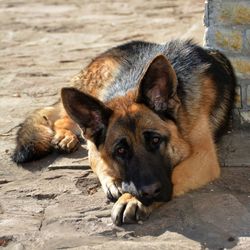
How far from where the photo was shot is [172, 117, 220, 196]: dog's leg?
203 inches

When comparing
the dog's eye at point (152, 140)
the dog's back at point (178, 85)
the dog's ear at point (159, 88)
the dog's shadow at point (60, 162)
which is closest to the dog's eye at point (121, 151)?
the dog's eye at point (152, 140)

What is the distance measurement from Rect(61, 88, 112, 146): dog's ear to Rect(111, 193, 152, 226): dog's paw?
2.01 feet

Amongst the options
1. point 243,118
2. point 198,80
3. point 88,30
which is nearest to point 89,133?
point 198,80

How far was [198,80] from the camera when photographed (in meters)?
5.88

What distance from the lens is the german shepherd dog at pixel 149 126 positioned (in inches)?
191

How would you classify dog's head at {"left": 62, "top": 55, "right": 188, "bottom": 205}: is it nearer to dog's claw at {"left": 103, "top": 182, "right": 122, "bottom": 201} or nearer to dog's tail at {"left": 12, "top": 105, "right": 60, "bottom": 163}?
dog's claw at {"left": 103, "top": 182, "right": 122, "bottom": 201}

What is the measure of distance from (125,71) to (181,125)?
96 centimetres

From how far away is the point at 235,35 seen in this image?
6215 mm

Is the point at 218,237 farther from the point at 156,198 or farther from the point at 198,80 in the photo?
the point at 198,80

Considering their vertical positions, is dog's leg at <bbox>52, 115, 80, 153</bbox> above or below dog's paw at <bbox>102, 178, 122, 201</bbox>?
below

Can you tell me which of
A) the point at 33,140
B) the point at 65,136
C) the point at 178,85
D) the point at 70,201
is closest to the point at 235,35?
the point at 178,85

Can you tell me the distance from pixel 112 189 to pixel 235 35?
2.02 meters

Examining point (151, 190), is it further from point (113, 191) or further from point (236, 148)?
point (236, 148)

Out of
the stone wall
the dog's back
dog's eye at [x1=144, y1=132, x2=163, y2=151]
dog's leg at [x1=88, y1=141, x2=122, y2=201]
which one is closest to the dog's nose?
dog's eye at [x1=144, y1=132, x2=163, y2=151]
